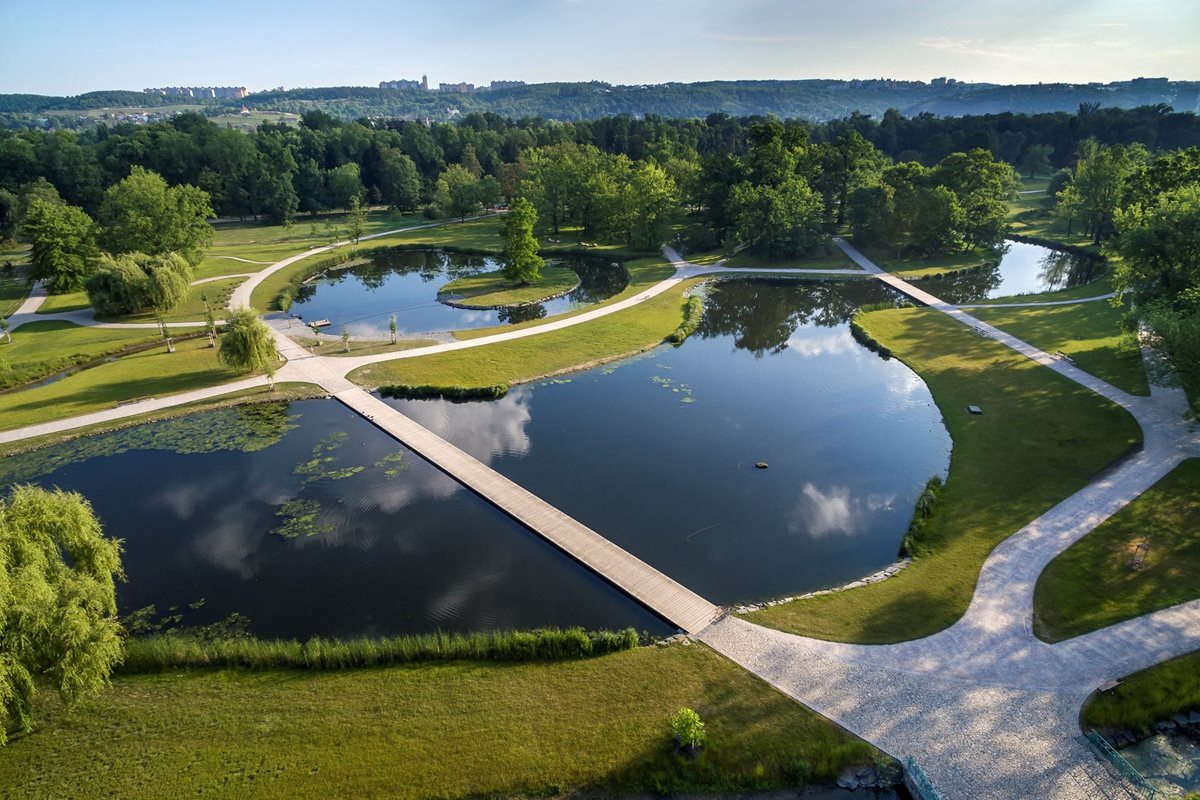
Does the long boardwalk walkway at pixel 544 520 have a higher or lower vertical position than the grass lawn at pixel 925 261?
lower

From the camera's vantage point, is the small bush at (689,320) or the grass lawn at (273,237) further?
the grass lawn at (273,237)

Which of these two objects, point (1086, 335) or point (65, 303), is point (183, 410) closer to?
point (65, 303)

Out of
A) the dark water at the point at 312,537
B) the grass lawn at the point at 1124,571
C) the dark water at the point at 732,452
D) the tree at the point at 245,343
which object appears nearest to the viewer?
the grass lawn at the point at 1124,571

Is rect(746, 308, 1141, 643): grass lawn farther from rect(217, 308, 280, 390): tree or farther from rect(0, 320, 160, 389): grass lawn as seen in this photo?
rect(0, 320, 160, 389): grass lawn

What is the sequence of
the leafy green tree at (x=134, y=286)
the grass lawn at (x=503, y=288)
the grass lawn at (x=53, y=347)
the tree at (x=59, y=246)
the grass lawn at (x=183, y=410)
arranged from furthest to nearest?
the grass lawn at (x=503, y=288) < the tree at (x=59, y=246) < the leafy green tree at (x=134, y=286) < the grass lawn at (x=53, y=347) < the grass lawn at (x=183, y=410)

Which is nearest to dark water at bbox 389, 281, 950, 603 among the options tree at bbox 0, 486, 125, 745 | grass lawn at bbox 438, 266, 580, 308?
tree at bbox 0, 486, 125, 745

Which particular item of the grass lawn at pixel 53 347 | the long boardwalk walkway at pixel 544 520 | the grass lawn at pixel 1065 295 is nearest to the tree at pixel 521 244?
the long boardwalk walkway at pixel 544 520

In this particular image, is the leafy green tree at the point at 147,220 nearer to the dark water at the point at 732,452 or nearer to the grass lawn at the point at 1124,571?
the dark water at the point at 732,452
